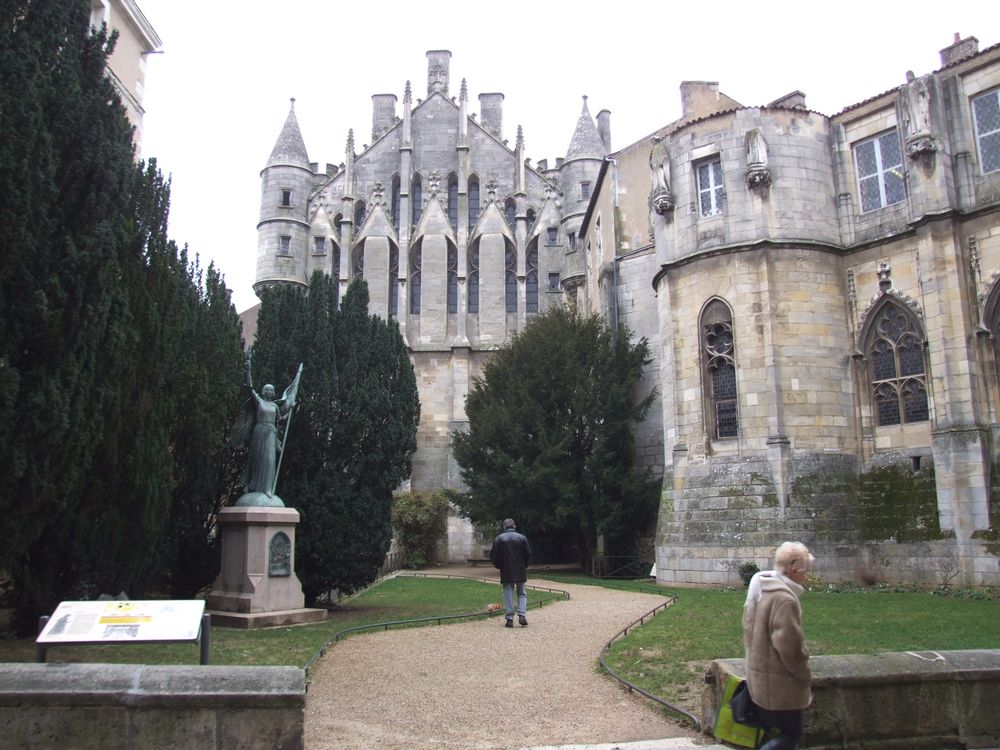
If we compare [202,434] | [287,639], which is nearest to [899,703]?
[287,639]

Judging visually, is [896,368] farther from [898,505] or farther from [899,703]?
[899,703]

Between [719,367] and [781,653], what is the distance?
14823mm

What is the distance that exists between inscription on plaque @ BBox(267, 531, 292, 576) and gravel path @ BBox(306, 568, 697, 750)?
2.11 metres

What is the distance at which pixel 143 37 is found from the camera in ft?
61.8

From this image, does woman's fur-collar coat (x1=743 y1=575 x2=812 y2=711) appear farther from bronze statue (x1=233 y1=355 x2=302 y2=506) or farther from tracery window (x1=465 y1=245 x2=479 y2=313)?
tracery window (x1=465 y1=245 x2=479 y2=313)

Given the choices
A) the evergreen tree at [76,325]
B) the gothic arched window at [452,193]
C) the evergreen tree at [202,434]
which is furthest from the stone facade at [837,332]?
the gothic arched window at [452,193]

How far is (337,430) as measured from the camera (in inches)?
563

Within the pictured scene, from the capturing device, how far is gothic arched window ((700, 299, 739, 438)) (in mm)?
18219

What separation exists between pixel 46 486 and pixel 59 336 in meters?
1.44

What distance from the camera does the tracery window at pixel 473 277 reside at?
117ft

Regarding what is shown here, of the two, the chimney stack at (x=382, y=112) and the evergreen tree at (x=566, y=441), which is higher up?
the chimney stack at (x=382, y=112)

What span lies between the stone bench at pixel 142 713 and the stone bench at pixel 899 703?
277 centimetres

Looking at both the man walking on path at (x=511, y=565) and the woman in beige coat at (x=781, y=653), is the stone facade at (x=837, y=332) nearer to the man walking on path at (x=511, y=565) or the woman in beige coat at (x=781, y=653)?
the man walking on path at (x=511, y=565)

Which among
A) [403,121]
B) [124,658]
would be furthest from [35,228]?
[403,121]
